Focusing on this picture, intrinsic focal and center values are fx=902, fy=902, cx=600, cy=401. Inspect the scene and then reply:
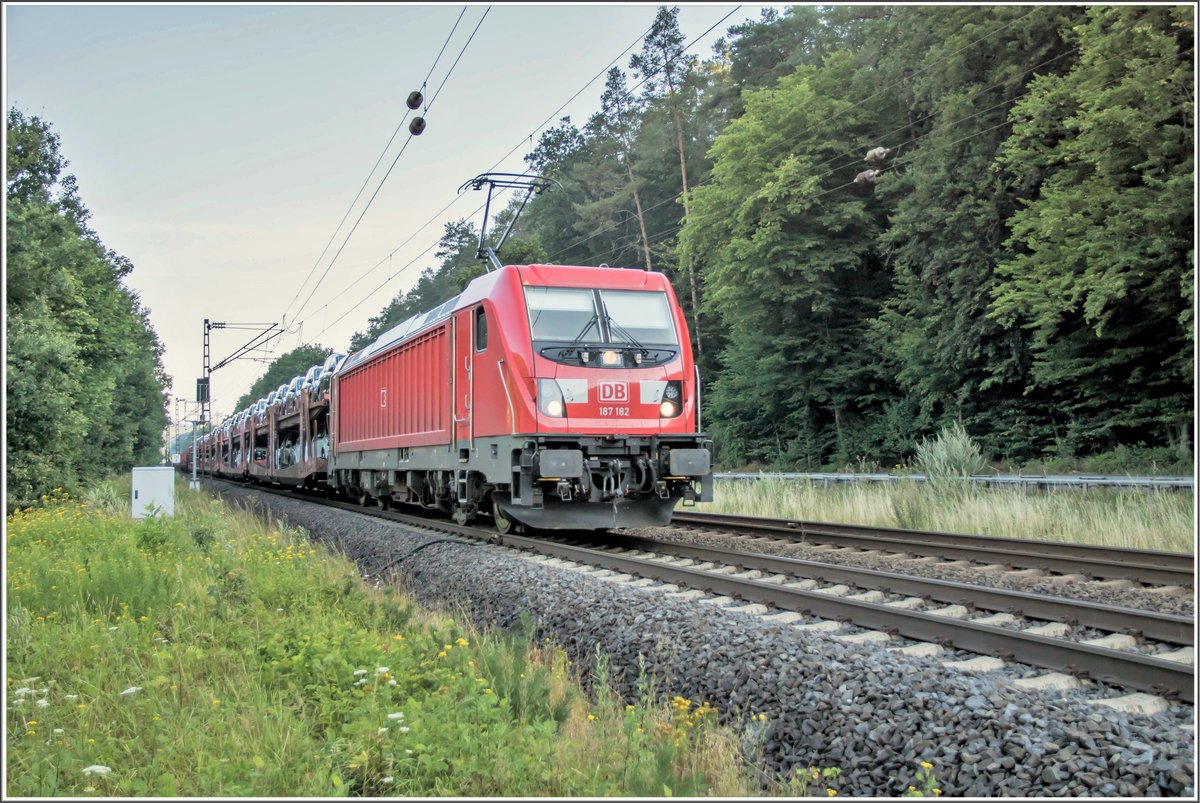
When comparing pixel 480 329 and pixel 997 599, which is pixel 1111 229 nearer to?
A: pixel 480 329

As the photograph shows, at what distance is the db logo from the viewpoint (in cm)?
1127

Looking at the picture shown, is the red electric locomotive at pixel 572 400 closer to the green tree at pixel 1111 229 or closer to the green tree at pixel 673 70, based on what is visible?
the green tree at pixel 1111 229

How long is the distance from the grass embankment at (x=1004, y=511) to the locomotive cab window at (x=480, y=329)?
266 inches

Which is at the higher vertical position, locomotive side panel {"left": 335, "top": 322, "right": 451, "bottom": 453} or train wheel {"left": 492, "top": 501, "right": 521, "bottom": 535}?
locomotive side panel {"left": 335, "top": 322, "right": 451, "bottom": 453}

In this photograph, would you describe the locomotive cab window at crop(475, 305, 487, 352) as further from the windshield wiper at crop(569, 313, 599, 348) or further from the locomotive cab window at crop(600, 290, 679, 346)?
the locomotive cab window at crop(600, 290, 679, 346)

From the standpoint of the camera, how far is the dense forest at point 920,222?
20.4 m

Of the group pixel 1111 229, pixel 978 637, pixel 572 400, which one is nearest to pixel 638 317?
pixel 572 400

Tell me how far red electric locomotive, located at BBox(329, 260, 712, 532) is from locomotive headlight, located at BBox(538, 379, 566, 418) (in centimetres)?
1

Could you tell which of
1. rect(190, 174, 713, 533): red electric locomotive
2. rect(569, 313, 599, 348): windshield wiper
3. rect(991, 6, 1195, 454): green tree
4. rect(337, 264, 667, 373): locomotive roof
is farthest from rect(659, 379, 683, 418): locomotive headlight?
rect(991, 6, 1195, 454): green tree

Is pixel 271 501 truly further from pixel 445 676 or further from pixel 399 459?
pixel 445 676

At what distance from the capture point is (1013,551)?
9.93m

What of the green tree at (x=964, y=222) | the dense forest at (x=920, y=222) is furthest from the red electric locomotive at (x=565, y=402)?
the green tree at (x=964, y=222)

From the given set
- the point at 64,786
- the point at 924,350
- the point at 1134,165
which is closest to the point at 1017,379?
the point at 924,350

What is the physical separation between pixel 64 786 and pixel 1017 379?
26.6m
